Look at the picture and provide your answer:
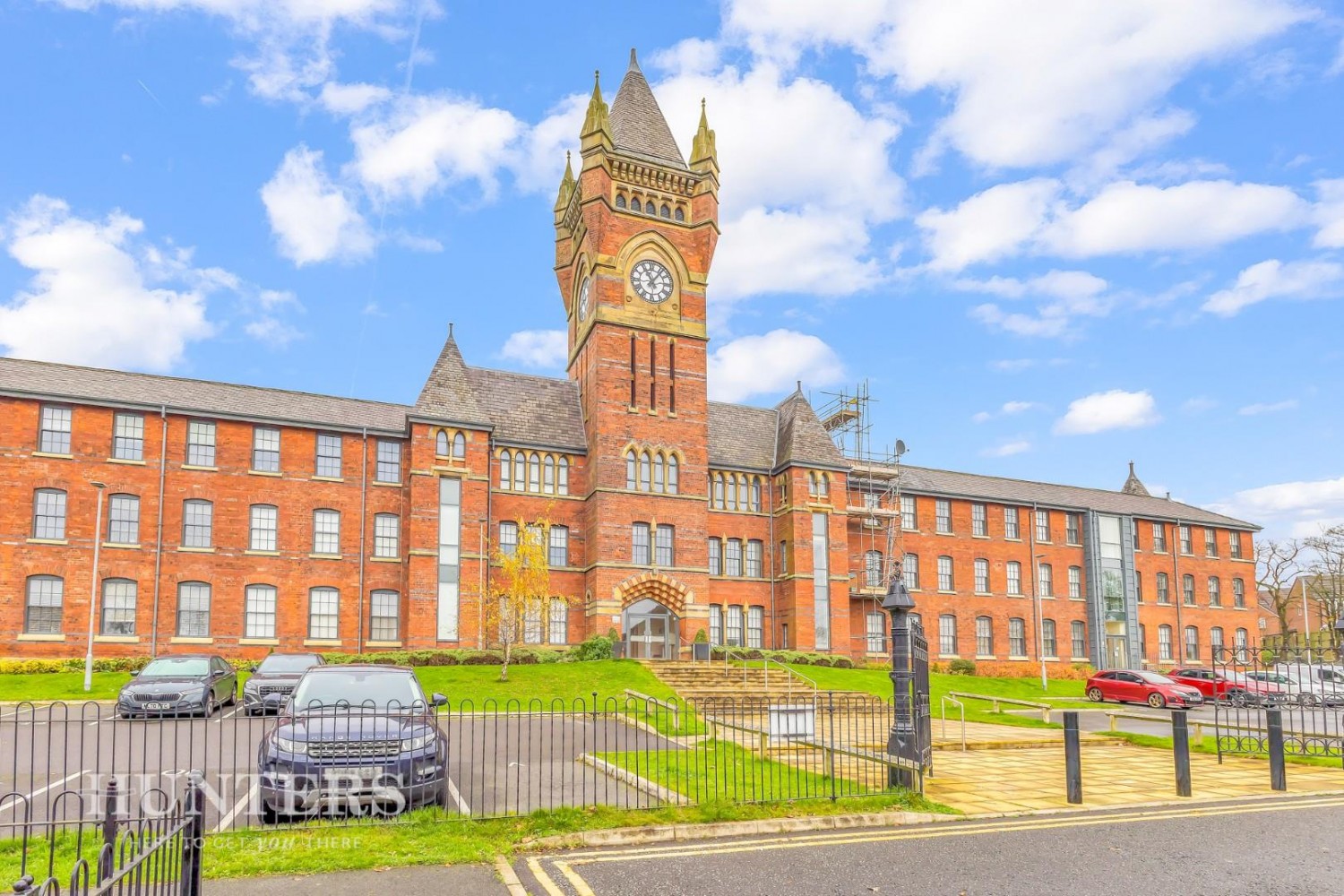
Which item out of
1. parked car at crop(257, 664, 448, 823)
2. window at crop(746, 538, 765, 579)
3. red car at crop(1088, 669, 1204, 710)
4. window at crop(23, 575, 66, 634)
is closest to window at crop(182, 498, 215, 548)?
window at crop(23, 575, 66, 634)

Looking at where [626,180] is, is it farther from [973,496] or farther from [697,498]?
[973,496]

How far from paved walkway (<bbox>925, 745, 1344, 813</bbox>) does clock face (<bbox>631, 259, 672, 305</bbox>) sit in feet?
86.9

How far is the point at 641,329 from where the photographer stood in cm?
4003

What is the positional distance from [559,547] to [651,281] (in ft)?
39.2

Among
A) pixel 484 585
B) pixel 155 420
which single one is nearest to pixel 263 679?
pixel 484 585

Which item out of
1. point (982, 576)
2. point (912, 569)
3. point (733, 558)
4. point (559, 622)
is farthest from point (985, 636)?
point (559, 622)

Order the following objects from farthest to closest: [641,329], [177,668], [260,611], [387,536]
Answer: [641,329], [387,536], [260,611], [177,668]

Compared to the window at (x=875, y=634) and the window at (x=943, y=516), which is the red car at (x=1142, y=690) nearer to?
the window at (x=875, y=634)

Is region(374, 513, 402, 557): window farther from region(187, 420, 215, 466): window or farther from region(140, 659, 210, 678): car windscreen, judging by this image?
region(140, 659, 210, 678): car windscreen

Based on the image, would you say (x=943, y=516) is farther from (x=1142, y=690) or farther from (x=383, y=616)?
(x=383, y=616)

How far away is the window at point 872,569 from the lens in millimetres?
45031

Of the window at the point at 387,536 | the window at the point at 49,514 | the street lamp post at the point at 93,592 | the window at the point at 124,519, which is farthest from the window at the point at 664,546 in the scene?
the window at the point at 49,514

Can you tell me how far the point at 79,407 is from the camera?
1315 inches

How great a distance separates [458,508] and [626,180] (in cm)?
1576
